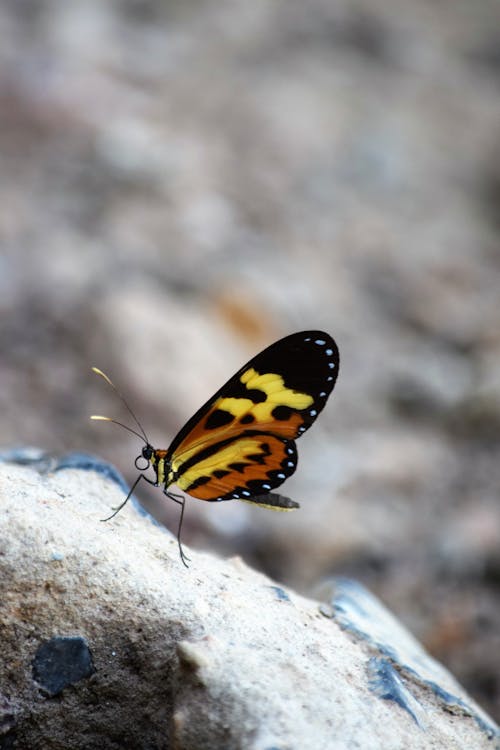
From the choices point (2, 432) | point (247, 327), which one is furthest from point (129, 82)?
point (2, 432)

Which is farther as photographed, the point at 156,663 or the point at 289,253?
the point at 289,253

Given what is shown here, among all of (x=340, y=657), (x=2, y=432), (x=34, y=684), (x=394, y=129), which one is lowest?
(x=34, y=684)

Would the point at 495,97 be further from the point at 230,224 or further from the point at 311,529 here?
the point at 311,529

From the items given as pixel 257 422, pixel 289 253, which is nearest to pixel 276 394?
pixel 257 422

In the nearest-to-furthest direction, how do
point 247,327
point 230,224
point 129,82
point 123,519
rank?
point 123,519 < point 247,327 < point 230,224 < point 129,82

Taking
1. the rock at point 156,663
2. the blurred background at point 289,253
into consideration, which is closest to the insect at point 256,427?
the rock at point 156,663

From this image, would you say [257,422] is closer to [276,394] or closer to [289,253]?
[276,394]
